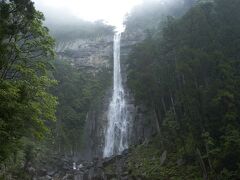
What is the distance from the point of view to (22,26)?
11.6m

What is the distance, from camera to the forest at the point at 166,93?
Result: 10.8 m

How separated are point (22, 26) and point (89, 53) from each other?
5059cm

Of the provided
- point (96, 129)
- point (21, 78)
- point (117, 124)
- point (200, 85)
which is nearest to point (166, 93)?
point (200, 85)

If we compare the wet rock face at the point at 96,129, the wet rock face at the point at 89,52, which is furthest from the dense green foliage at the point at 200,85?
the wet rock face at the point at 89,52

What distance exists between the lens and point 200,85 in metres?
22.4

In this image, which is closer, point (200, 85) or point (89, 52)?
point (200, 85)

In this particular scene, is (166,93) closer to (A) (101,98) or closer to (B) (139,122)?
(B) (139,122)

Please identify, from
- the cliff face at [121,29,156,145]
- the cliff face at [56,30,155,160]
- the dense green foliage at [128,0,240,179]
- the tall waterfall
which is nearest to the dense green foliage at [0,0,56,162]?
the dense green foliage at [128,0,240,179]

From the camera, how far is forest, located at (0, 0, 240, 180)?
10.8 metres

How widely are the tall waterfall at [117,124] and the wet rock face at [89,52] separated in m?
7.68

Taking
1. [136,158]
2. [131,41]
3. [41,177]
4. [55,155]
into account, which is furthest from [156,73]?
[131,41]

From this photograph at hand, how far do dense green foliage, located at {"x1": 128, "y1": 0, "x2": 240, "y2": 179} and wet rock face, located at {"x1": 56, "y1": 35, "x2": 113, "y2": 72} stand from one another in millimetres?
26831

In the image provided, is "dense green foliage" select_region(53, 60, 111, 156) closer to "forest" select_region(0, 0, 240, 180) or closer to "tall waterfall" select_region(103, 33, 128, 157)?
"forest" select_region(0, 0, 240, 180)

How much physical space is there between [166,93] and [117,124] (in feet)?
46.9
